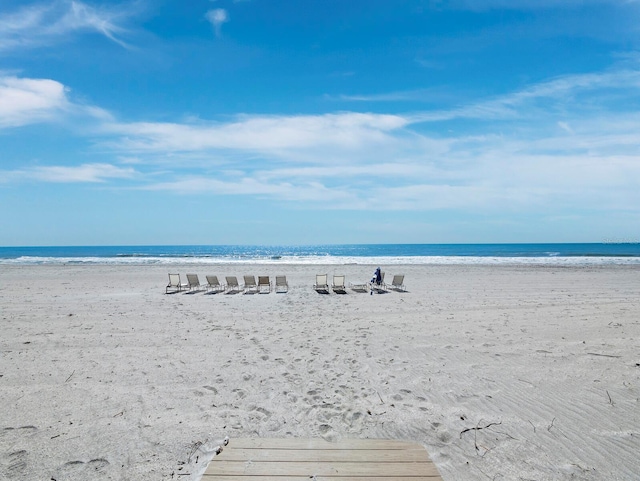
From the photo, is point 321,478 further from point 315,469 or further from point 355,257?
point 355,257

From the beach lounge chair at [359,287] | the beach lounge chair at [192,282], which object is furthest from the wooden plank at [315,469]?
the beach lounge chair at [192,282]

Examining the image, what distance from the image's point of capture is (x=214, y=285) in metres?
16.5

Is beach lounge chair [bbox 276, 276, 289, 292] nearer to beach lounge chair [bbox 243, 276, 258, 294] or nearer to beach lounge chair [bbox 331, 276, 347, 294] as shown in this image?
beach lounge chair [bbox 243, 276, 258, 294]

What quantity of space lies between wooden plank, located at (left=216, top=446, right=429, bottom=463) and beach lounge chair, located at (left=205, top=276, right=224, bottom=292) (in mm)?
13390

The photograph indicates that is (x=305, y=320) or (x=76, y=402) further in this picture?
(x=305, y=320)

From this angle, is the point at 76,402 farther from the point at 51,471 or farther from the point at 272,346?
the point at 272,346

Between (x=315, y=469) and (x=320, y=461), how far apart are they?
0.39 ft

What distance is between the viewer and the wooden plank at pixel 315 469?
2777mm

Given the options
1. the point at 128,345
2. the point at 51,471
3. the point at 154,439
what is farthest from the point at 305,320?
the point at 51,471

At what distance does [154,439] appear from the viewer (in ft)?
13.3

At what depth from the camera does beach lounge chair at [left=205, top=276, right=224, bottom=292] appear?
16.0 metres

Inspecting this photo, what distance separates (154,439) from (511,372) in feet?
16.8

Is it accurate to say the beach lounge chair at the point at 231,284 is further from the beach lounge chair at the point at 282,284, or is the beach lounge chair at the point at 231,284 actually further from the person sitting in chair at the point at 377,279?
the person sitting in chair at the point at 377,279

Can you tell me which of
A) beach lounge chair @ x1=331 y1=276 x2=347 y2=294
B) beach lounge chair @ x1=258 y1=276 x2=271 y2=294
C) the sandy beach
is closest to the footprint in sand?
the sandy beach
